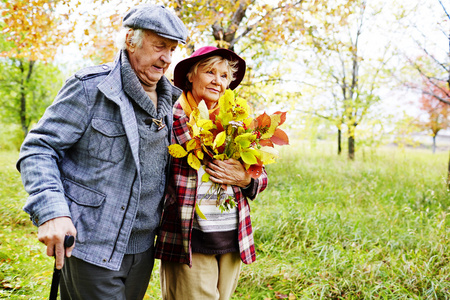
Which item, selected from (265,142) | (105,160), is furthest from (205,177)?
(105,160)

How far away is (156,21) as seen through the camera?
158cm

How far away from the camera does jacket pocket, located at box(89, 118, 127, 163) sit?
1.55 metres

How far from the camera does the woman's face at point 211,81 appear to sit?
206 cm

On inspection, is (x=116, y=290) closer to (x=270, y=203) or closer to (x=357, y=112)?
(x=270, y=203)

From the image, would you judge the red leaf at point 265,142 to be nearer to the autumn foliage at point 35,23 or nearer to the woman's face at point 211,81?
the woman's face at point 211,81

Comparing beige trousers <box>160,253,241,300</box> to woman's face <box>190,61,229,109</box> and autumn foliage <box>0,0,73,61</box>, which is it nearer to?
woman's face <box>190,61,229,109</box>

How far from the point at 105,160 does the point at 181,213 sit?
0.53 metres

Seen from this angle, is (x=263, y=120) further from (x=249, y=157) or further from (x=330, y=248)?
(x=330, y=248)

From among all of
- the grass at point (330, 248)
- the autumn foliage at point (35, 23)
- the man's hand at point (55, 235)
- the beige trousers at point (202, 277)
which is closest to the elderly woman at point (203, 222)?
the beige trousers at point (202, 277)

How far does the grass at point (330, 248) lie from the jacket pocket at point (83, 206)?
195 centimetres

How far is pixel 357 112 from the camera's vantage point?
9.77 meters

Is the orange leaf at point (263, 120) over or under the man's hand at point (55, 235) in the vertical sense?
over

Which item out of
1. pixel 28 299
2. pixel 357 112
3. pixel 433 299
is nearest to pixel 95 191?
pixel 28 299

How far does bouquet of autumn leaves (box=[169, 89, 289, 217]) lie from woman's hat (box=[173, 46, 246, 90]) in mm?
381
